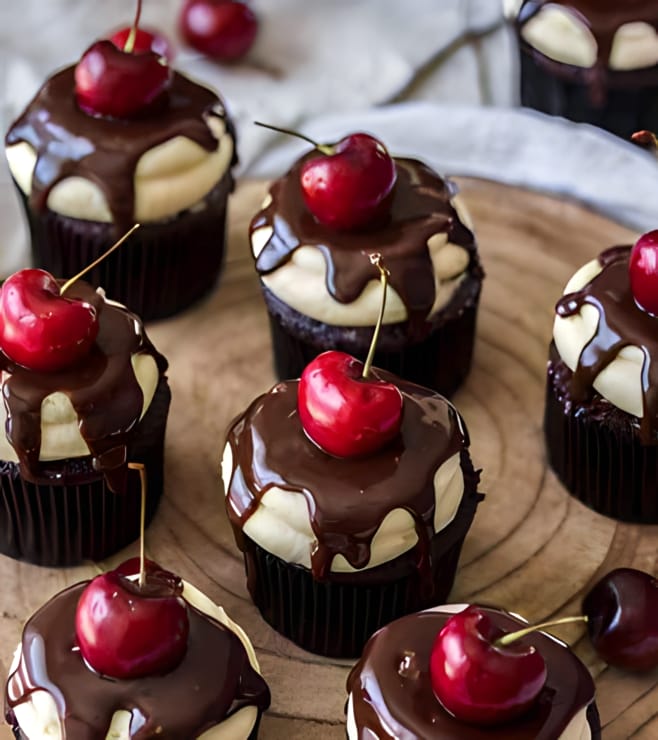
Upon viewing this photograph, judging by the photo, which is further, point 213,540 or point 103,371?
point 213,540

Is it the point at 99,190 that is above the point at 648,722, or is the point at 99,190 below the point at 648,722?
above

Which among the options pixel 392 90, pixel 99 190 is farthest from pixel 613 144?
pixel 99 190

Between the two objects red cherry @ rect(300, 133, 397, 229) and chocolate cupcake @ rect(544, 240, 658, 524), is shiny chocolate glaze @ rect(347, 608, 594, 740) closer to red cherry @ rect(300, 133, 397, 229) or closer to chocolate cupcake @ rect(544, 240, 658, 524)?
chocolate cupcake @ rect(544, 240, 658, 524)

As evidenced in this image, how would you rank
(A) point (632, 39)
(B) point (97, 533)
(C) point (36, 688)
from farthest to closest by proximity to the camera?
1. (A) point (632, 39)
2. (B) point (97, 533)
3. (C) point (36, 688)

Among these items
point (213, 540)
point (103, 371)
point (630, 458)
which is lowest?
point (213, 540)

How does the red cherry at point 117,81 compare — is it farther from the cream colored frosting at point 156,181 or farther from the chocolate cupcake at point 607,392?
the chocolate cupcake at point 607,392

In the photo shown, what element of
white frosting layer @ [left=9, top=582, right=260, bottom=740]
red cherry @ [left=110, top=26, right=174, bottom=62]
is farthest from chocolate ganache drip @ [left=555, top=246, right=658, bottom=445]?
red cherry @ [left=110, top=26, right=174, bottom=62]

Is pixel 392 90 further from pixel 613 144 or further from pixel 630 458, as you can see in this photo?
pixel 630 458
